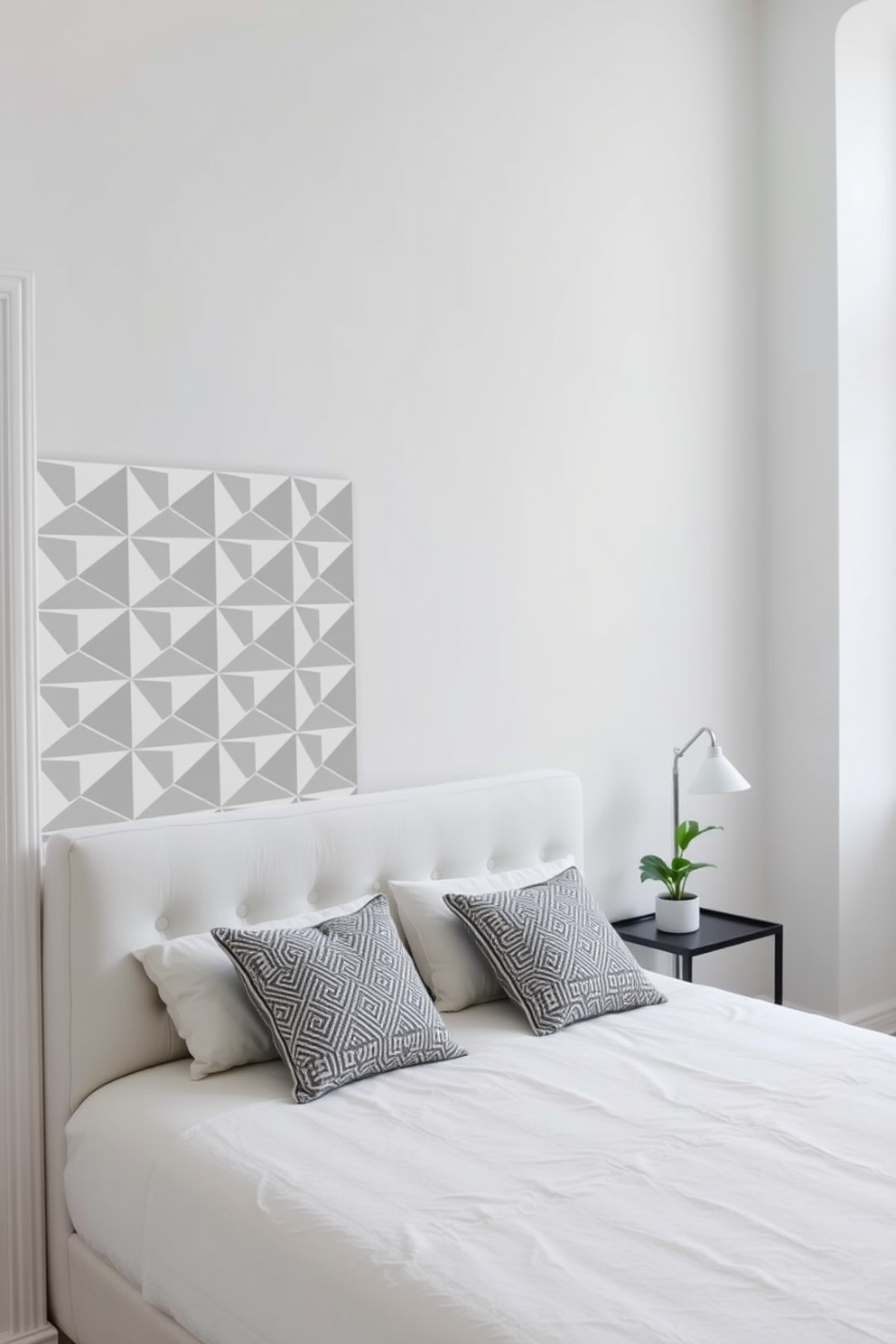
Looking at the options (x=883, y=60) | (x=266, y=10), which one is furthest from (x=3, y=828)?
(x=883, y=60)

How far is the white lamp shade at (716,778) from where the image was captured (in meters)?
3.46

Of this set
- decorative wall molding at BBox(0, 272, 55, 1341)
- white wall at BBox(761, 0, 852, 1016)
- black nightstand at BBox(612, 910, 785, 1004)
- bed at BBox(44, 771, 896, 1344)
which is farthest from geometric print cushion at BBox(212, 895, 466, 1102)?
white wall at BBox(761, 0, 852, 1016)

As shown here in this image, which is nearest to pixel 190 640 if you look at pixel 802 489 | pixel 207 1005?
pixel 207 1005

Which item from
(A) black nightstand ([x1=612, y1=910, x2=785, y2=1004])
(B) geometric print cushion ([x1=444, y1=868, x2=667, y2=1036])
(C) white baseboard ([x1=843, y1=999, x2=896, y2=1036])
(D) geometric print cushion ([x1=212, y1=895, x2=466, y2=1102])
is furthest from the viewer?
(C) white baseboard ([x1=843, y1=999, x2=896, y2=1036])

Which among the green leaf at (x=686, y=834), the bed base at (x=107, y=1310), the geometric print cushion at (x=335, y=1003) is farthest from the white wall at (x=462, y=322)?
the bed base at (x=107, y=1310)

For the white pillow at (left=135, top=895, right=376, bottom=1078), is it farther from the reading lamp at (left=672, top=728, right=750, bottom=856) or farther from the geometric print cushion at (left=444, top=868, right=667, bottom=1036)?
the reading lamp at (left=672, top=728, right=750, bottom=856)

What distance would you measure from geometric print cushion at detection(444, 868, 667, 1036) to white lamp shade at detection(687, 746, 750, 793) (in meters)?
0.70

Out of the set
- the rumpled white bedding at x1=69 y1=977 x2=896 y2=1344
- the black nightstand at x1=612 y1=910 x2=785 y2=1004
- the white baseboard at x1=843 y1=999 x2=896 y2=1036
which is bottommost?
the white baseboard at x1=843 y1=999 x2=896 y2=1036

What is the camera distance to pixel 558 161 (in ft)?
11.3

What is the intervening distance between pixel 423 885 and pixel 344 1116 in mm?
756

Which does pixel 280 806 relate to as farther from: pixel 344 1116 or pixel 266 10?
pixel 266 10

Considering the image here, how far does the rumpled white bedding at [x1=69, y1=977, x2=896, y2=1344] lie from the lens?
1.61 m

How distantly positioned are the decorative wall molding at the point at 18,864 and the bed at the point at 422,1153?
4 cm

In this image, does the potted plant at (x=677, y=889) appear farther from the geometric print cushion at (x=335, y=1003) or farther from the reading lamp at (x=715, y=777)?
the geometric print cushion at (x=335, y=1003)
